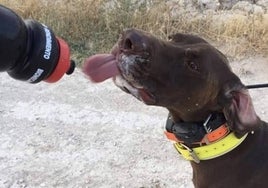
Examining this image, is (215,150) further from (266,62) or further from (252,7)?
(252,7)

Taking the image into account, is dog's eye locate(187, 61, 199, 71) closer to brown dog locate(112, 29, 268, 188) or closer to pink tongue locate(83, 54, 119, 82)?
brown dog locate(112, 29, 268, 188)

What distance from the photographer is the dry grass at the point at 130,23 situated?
5.88 meters

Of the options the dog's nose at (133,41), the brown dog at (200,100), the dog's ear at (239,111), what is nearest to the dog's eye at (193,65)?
the brown dog at (200,100)

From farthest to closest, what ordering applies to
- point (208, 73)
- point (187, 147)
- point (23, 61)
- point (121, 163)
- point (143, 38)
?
point (121, 163)
point (187, 147)
point (208, 73)
point (143, 38)
point (23, 61)

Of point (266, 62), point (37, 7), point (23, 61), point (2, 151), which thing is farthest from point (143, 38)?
point (37, 7)

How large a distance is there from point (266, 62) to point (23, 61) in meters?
3.97

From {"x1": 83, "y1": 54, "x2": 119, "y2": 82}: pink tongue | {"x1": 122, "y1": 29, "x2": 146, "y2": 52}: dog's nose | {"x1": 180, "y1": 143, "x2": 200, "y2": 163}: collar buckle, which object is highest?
{"x1": 122, "y1": 29, "x2": 146, "y2": 52}: dog's nose

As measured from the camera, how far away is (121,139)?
4789 mm

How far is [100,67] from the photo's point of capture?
107 inches

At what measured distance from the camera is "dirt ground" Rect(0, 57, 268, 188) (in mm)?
4398

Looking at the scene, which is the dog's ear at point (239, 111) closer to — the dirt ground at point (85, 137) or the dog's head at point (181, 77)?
the dog's head at point (181, 77)

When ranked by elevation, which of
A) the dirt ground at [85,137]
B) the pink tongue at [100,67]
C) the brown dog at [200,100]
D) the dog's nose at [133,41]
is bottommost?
the dirt ground at [85,137]

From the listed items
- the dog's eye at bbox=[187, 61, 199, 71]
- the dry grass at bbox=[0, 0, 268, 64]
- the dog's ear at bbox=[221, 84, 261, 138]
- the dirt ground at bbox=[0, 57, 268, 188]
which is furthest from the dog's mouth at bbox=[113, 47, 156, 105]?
the dry grass at bbox=[0, 0, 268, 64]

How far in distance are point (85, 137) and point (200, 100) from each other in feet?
6.18
